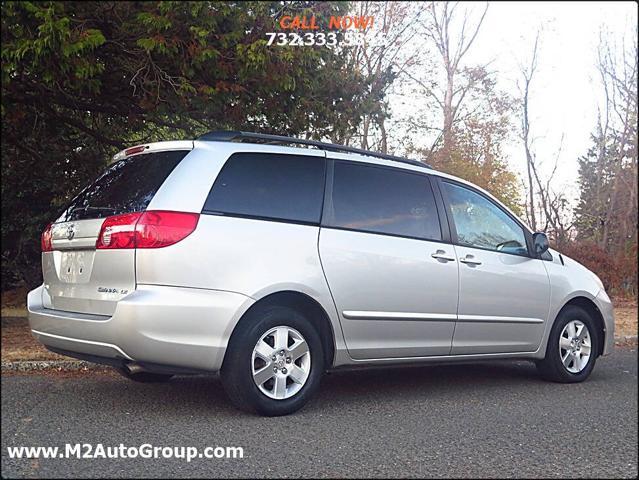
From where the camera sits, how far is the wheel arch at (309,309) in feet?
14.8

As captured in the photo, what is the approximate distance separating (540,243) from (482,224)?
2.14ft

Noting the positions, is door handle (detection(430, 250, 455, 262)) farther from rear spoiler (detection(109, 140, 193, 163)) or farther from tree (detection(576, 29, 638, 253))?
tree (detection(576, 29, 638, 253))

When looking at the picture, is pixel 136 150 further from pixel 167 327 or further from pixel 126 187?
pixel 167 327

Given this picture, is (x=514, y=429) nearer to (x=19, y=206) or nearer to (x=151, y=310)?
(x=151, y=310)

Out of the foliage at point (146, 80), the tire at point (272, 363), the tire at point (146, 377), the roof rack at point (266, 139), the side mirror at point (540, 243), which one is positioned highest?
the foliage at point (146, 80)

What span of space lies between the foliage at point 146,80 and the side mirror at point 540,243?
3.16 m

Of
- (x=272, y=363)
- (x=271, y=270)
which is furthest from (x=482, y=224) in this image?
(x=272, y=363)

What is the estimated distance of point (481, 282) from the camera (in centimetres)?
573

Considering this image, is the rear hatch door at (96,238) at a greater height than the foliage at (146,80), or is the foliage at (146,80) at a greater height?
the foliage at (146,80)

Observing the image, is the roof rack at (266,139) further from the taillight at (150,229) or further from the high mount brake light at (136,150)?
the taillight at (150,229)

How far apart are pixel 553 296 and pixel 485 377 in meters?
1.02

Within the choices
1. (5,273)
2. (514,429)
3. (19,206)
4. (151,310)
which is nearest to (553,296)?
(514,429)

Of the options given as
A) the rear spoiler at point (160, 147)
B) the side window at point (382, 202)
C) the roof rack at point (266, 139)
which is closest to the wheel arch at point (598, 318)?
the side window at point (382, 202)

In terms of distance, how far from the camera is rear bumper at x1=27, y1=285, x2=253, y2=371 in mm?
4129
